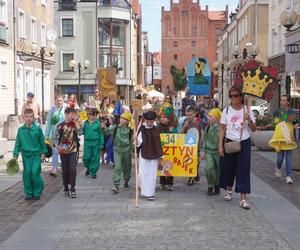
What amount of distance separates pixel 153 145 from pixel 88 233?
8.92ft

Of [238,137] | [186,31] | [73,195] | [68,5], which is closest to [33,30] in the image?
[68,5]

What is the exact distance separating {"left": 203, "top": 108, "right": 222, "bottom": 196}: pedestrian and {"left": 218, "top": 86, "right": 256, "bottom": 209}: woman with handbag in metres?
0.84

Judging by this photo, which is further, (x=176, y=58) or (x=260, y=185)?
(x=176, y=58)

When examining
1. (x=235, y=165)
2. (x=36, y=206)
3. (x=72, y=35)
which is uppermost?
(x=72, y=35)

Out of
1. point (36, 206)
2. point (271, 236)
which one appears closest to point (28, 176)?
point (36, 206)

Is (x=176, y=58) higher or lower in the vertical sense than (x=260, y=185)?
higher

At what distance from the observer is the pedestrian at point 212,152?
356 inches

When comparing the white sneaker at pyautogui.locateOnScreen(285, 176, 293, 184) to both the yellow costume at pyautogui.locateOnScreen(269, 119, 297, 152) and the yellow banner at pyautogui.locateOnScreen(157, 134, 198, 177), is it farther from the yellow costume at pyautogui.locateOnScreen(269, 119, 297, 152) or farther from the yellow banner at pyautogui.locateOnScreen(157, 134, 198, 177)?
the yellow banner at pyautogui.locateOnScreen(157, 134, 198, 177)

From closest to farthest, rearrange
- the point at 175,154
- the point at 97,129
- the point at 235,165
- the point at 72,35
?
the point at 235,165 < the point at 175,154 < the point at 97,129 < the point at 72,35

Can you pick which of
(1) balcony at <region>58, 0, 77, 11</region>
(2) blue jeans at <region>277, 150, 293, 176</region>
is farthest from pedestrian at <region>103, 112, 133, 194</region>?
(1) balcony at <region>58, 0, 77, 11</region>

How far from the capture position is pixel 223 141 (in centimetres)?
823

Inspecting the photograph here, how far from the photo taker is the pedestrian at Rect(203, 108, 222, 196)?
9.04 meters

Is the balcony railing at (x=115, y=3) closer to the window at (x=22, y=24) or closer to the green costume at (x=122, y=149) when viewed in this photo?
the window at (x=22, y=24)

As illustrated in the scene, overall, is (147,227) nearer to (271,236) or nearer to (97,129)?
(271,236)
